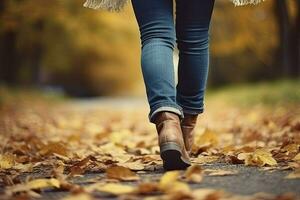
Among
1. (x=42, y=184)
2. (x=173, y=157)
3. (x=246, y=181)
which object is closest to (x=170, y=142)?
(x=173, y=157)

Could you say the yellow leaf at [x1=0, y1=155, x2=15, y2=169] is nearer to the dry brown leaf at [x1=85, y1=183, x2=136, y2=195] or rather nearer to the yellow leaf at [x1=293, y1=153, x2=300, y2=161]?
the dry brown leaf at [x1=85, y1=183, x2=136, y2=195]

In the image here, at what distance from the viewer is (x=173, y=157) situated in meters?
2.66

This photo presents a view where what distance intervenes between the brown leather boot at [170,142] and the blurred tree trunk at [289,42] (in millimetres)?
10992

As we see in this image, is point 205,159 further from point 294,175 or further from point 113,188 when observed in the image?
point 113,188

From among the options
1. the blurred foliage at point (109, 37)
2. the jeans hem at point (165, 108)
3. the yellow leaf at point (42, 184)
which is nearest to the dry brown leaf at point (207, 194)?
the yellow leaf at point (42, 184)

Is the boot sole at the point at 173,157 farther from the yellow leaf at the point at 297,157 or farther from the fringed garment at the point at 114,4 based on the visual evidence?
the fringed garment at the point at 114,4

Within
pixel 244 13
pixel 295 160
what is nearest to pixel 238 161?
pixel 295 160

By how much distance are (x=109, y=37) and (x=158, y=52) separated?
1994 cm

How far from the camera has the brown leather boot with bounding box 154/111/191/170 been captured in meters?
2.65

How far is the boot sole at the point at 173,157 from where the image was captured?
8.68ft

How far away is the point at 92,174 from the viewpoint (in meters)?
2.80

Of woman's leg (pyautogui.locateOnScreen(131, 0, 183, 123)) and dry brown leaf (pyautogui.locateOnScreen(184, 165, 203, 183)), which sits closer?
dry brown leaf (pyautogui.locateOnScreen(184, 165, 203, 183))

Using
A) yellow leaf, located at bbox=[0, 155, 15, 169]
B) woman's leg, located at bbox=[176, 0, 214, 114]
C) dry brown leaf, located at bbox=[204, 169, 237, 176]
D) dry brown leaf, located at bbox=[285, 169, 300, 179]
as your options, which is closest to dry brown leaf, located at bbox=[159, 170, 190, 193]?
dry brown leaf, located at bbox=[204, 169, 237, 176]

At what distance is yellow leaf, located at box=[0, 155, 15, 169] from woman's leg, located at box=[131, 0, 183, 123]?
2.76 feet
